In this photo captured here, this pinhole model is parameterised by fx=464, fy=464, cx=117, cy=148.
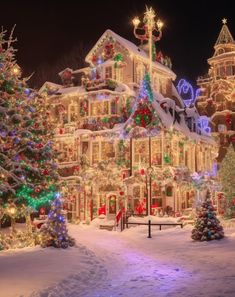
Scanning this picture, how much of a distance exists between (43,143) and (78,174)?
16.8 meters

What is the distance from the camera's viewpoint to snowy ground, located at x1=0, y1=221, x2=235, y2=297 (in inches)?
464

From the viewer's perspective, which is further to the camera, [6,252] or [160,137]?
[160,137]

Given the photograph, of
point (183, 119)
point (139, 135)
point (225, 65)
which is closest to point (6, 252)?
point (139, 135)

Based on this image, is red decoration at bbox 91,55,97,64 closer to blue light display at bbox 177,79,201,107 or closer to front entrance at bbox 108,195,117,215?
blue light display at bbox 177,79,201,107

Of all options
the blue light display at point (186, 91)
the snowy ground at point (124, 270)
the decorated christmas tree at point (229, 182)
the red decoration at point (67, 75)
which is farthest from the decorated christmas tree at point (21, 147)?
the blue light display at point (186, 91)

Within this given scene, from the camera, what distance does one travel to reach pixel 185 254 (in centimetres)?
1858

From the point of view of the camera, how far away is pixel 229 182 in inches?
1441

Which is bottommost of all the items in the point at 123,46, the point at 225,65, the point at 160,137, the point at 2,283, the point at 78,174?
the point at 2,283

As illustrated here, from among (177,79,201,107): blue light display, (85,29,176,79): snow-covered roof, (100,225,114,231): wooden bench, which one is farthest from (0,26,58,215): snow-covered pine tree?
(177,79,201,107): blue light display

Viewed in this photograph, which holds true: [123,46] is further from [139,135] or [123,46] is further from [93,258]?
[93,258]

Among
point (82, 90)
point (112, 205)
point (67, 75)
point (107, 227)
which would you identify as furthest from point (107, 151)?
point (67, 75)

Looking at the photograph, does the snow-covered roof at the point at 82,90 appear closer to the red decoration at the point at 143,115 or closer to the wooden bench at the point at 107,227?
the red decoration at the point at 143,115

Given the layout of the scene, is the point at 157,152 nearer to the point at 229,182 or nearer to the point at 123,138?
the point at 123,138

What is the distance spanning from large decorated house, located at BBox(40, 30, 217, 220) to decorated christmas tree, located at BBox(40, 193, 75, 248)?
13.4 m
